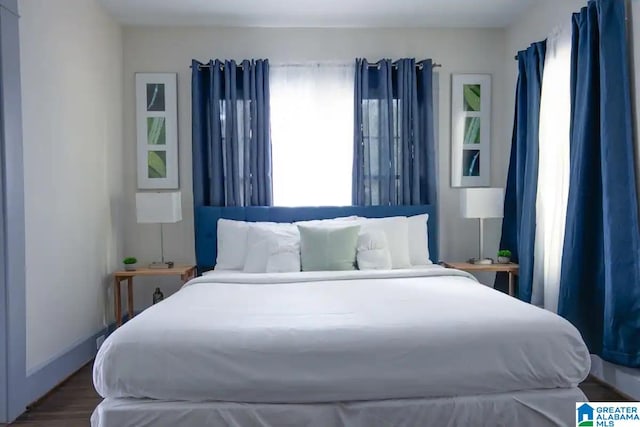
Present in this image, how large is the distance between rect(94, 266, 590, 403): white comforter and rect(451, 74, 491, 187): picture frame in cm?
246

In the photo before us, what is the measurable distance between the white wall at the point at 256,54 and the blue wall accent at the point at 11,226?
1.70 m

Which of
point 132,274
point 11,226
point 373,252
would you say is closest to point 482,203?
point 373,252

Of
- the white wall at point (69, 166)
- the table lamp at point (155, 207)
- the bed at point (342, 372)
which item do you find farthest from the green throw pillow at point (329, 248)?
the white wall at point (69, 166)

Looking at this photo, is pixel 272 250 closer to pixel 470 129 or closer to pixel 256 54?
pixel 256 54

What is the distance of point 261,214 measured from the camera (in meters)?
4.23

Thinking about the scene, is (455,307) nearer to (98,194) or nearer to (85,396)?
(85,396)

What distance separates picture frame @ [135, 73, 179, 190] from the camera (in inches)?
174

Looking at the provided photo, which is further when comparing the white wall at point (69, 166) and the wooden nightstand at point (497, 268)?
the wooden nightstand at point (497, 268)

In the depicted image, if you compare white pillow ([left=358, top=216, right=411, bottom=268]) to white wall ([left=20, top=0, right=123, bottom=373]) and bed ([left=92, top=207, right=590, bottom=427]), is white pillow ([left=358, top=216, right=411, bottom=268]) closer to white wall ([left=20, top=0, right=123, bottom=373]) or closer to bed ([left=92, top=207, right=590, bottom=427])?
bed ([left=92, top=207, right=590, bottom=427])

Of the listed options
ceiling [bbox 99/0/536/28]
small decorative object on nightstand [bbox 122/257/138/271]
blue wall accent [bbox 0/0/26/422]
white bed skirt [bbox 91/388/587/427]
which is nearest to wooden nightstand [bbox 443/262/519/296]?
white bed skirt [bbox 91/388/587/427]

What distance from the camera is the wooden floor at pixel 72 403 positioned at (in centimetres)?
261

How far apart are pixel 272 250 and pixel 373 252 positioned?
2.51 feet

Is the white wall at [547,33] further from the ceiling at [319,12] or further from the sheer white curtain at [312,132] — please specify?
the sheer white curtain at [312,132]

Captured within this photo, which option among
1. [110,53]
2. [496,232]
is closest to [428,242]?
[496,232]
